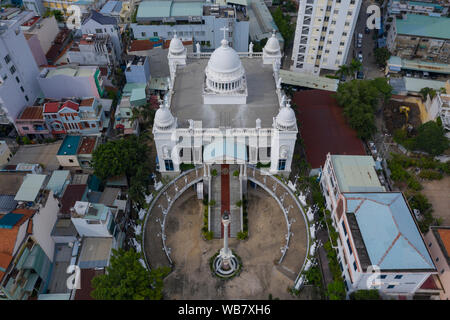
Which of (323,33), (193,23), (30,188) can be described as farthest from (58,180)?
(323,33)

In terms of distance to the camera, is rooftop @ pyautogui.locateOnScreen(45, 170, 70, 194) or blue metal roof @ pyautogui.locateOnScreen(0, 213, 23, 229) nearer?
blue metal roof @ pyautogui.locateOnScreen(0, 213, 23, 229)

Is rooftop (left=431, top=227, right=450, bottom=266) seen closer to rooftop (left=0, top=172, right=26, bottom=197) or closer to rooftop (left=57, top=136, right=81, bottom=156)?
rooftop (left=57, top=136, right=81, bottom=156)

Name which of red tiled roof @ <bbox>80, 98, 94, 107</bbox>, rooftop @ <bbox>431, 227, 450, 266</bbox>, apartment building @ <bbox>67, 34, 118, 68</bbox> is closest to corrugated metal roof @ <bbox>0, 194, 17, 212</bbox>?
red tiled roof @ <bbox>80, 98, 94, 107</bbox>

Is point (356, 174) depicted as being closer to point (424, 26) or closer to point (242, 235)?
point (242, 235)

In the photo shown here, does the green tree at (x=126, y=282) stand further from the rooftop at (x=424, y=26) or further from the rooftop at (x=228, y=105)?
the rooftop at (x=424, y=26)

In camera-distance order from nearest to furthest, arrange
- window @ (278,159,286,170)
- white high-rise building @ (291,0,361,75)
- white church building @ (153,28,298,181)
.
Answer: white church building @ (153,28,298,181)
window @ (278,159,286,170)
white high-rise building @ (291,0,361,75)

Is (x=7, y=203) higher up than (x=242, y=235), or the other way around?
(x=7, y=203)

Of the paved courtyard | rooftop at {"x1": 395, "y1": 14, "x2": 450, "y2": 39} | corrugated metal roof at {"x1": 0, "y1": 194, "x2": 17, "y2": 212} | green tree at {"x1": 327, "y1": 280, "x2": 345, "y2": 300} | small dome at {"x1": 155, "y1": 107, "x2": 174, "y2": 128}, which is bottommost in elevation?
the paved courtyard
